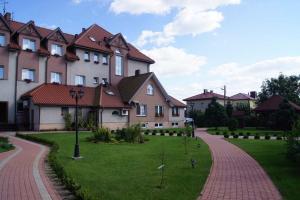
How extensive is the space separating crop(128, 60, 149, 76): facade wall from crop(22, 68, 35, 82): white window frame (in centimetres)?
1451

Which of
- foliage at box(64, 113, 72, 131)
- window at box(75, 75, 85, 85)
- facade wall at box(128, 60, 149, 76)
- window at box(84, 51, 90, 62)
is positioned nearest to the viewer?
foliage at box(64, 113, 72, 131)

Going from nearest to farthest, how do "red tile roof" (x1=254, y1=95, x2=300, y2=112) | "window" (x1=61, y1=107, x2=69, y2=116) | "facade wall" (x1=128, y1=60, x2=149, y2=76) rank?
"window" (x1=61, y1=107, x2=69, y2=116) < "facade wall" (x1=128, y1=60, x2=149, y2=76) < "red tile roof" (x1=254, y1=95, x2=300, y2=112)

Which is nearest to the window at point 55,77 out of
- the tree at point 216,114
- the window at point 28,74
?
the window at point 28,74

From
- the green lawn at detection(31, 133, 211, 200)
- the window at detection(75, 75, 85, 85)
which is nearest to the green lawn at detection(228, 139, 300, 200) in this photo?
the green lawn at detection(31, 133, 211, 200)

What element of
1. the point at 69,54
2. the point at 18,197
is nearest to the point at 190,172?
the point at 18,197

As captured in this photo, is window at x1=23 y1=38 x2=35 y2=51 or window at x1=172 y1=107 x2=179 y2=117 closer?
window at x1=23 y1=38 x2=35 y2=51

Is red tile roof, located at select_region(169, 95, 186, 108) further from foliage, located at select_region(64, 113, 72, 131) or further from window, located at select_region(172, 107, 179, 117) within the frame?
foliage, located at select_region(64, 113, 72, 131)

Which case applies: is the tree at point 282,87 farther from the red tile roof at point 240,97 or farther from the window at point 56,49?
the window at point 56,49

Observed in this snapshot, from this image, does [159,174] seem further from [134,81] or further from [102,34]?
[102,34]

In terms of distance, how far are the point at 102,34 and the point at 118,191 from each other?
38845 millimetres

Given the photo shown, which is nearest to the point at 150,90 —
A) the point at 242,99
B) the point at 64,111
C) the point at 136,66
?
the point at 136,66

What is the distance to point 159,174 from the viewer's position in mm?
11117

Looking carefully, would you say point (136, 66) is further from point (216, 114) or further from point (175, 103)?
point (216, 114)

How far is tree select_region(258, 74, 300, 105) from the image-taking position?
76.2 meters
